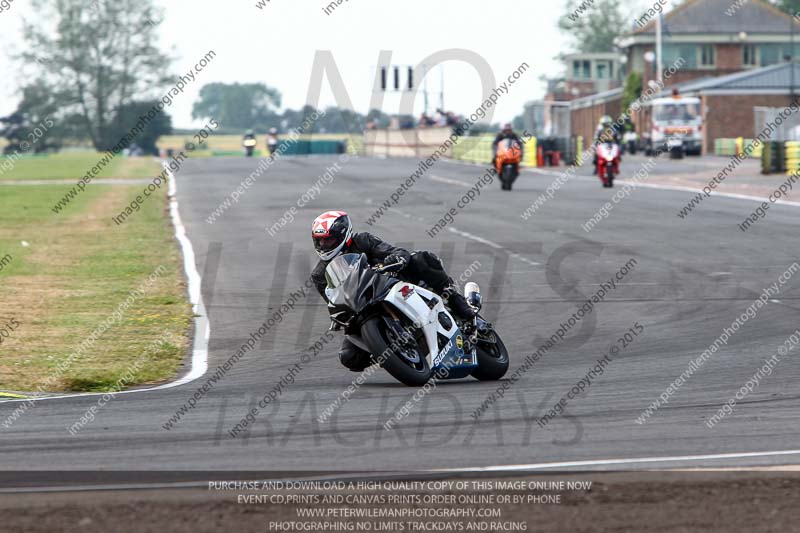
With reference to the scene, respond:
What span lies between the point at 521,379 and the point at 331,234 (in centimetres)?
182

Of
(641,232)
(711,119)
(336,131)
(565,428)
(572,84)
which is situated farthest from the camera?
(336,131)

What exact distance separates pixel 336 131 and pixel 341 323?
587 feet

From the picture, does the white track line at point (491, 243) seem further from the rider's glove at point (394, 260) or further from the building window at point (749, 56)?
the building window at point (749, 56)

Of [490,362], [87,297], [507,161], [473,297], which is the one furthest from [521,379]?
[507,161]

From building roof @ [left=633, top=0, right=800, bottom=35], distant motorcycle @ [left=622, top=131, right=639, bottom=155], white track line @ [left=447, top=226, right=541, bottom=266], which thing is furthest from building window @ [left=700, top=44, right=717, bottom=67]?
white track line @ [left=447, top=226, right=541, bottom=266]

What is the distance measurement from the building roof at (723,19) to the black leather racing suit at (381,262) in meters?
80.5

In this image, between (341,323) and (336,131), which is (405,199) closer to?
(341,323)

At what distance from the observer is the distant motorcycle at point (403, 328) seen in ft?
30.0

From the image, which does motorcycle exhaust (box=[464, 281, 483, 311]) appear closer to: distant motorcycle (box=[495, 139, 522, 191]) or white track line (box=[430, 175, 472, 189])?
distant motorcycle (box=[495, 139, 522, 191])

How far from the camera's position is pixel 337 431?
7539 mm

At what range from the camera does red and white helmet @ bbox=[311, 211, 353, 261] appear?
9234mm

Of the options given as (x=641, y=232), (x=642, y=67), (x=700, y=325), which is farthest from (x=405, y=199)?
(x=642, y=67)

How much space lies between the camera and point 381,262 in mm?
9398

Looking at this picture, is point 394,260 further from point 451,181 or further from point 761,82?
point 761,82
